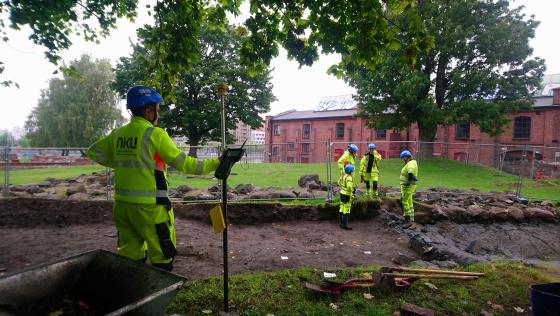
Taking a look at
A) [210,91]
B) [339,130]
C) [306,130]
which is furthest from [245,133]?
[210,91]

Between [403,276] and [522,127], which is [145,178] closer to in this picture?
[403,276]

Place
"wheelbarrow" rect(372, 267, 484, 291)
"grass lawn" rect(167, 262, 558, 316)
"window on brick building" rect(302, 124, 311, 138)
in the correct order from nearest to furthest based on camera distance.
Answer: "grass lawn" rect(167, 262, 558, 316), "wheelbarrow" rect(372, 267, 484, 291), "window on brick building" rect(302, 124, 311, 138)

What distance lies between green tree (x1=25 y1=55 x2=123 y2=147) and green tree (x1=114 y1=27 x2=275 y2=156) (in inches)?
469

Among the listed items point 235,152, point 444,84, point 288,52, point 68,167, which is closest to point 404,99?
point 444,84

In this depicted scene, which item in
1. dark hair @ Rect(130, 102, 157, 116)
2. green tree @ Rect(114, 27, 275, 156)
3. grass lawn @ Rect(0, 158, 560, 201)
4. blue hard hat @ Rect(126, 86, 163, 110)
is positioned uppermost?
green tree @ Rect(114, 27, 275, 156)

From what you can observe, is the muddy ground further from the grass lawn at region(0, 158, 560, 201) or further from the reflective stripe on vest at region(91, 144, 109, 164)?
the grass lawn at region(0, 158, 560, 201)

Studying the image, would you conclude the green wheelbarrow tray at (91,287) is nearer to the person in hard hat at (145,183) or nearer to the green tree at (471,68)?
the person in hard hat at (145,183)

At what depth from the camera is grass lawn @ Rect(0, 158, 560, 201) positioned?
15930 mm

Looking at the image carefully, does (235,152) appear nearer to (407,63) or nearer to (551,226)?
(407,63)

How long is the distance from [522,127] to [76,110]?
1721 inches

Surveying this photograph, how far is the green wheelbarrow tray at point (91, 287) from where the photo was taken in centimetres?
233

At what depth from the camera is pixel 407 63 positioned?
4582mm

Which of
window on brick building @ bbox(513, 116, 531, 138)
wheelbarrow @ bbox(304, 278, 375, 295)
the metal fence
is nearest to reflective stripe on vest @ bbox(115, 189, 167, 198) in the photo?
wheelbarrow @ bbox(304, 278, 375, 295)

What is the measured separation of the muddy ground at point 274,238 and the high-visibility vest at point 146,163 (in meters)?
2.22
